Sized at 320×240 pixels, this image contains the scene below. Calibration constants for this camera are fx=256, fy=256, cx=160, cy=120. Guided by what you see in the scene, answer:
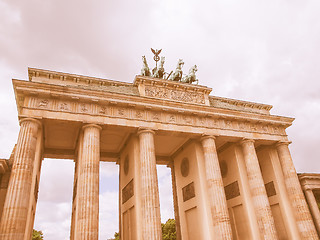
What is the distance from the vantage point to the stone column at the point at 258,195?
19703 millimetres

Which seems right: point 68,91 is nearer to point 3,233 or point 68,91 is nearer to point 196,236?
point 3,233

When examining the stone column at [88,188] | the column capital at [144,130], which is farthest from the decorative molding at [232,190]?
the stone column at [88,188]

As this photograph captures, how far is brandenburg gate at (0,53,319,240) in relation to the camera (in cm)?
1619

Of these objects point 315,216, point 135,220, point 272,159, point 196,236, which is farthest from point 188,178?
point 315,216

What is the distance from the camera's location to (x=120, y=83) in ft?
70.3

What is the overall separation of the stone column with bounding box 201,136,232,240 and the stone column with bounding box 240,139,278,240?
341 cm

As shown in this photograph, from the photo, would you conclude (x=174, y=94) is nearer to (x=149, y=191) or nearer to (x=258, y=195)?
(x=149, y=191)

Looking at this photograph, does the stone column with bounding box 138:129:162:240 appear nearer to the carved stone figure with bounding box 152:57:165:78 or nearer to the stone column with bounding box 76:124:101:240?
the stone column with bounding box 76:124:101:240

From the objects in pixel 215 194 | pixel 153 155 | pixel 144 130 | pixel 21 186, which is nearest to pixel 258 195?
pixel 215 194

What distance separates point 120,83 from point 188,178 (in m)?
10.5

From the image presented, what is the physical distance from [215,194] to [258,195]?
167 inches

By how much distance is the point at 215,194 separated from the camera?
19391mm

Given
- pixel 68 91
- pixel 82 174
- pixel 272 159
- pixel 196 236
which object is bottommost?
pixel 196 236

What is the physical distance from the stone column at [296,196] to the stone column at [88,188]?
55.3 feet
